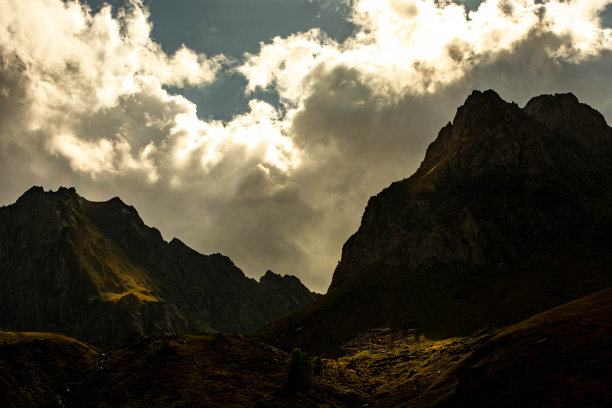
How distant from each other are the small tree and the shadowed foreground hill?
105 inches

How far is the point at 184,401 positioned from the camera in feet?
259

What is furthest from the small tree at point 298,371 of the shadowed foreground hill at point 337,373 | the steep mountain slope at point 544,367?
the steep mountain slope at point 544,367

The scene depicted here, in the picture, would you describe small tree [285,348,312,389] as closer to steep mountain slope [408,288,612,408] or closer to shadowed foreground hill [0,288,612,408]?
shadowed foreground hill [0,288,612,408]

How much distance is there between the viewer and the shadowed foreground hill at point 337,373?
60.2m

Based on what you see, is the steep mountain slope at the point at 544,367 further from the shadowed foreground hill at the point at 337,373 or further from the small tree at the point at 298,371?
the small tree at the point at 298,371

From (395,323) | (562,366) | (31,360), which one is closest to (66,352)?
(31,360)

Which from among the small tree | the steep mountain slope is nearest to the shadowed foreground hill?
the steep mountain slope

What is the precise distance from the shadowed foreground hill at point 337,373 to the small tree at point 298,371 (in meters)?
2.67

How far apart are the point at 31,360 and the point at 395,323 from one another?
467ft

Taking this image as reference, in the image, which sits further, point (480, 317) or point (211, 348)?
point (480, 317)

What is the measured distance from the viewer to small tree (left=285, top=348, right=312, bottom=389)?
308 ft

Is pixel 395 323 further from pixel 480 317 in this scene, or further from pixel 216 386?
pixel 216 386

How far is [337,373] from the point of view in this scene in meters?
114

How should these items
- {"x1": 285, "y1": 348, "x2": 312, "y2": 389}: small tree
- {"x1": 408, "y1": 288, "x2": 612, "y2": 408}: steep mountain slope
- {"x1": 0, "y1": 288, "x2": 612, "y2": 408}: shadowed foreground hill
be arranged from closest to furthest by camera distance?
{"x1": 408, "y1": 288, "x2": 612, "y2": 408}: steep mountain slope, {"x1": 0, "y1": 288, "x2": 612, "y2": 408}: shadowed foreground hill, {"x1": 285, "y1": 348, "x2": 312, "y2": 389}: small tree
